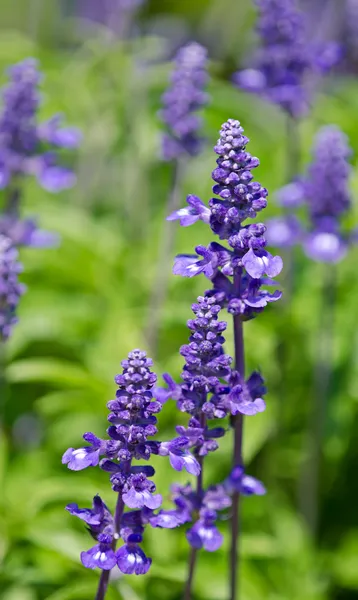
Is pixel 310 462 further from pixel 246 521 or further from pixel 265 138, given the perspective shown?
pixel 265 138

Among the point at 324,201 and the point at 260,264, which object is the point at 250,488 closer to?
the point at 260,264

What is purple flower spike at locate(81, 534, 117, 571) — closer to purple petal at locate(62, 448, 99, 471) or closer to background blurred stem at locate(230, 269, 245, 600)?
purple petal at locate(62, 448, 99, 471)

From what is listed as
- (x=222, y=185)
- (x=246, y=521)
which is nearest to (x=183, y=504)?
(x=222, y=185)

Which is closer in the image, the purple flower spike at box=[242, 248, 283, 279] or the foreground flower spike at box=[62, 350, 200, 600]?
the foreground flower spike at box=[62, 350, 200, 600]

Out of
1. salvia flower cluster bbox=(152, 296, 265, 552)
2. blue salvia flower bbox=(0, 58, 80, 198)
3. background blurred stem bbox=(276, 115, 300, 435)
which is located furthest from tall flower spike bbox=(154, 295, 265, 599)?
background blurred stem bbox=(276, 115, 300, 435)

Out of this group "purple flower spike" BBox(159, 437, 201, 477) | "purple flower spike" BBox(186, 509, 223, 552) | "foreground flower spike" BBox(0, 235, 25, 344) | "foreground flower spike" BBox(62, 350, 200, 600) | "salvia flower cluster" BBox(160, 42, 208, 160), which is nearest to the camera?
"foreground flower spike" BBox(62, 350, 200, 600)

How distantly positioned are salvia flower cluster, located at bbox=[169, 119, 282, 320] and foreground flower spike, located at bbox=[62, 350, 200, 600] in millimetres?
327

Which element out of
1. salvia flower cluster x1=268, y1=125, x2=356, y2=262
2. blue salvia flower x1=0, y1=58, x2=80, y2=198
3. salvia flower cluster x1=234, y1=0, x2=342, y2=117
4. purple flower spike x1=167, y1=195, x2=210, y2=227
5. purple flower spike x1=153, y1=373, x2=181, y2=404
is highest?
salvia flower cluster x1=234, y1=0, x2=342, y2=117

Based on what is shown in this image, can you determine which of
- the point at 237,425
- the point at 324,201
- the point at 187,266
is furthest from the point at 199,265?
the point at 324,201

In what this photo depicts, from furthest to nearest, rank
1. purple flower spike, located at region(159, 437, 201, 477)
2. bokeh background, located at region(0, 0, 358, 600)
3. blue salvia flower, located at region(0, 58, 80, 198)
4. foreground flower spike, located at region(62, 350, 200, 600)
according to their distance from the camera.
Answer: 1. blue salvia flower, located at region(0, 58, 80, 198)
2. bokeh background, located at region(0, 0, 358, 600)
3. purple flower spike, located at region(159, 437, 201, 477)
4. foreground flower spike, located at region(62, 350, 200, 600)

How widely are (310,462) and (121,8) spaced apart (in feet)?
10.3

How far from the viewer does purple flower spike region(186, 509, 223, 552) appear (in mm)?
2168

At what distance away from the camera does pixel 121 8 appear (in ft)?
17.8

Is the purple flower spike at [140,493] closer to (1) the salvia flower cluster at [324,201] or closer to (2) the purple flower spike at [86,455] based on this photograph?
(2) the purple flower spike at [86,455]
